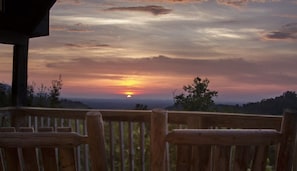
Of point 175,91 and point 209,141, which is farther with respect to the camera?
point 175,91

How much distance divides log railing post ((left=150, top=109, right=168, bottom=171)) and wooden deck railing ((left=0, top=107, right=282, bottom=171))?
1.76 m

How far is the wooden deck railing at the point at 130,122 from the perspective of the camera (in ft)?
12.8

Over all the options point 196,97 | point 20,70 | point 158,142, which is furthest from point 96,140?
point 196,97

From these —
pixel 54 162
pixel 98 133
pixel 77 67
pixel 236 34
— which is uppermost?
pixel 236 34

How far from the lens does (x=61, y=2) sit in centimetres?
670

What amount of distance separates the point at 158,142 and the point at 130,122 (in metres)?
2.66

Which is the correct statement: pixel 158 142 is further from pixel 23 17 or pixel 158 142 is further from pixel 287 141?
pixel 23 17

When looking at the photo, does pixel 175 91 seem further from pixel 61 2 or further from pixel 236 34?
pixel 61 2

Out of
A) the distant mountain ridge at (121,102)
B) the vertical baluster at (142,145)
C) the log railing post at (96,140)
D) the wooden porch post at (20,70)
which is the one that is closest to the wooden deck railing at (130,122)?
the vertical baluster at (142,145)

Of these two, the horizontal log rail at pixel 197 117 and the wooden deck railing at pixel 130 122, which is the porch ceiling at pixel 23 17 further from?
the horizontal log rail at pixel 197 117

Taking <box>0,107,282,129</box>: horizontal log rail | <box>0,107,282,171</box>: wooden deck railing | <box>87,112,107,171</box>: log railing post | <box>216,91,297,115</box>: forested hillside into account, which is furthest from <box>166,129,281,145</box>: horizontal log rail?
<box>216,91,297,115</box>: forested hillside

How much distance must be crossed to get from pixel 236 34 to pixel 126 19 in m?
1.49

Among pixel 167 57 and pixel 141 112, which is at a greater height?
pixel 167 57

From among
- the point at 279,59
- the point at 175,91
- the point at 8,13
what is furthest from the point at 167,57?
the point at 8,13
